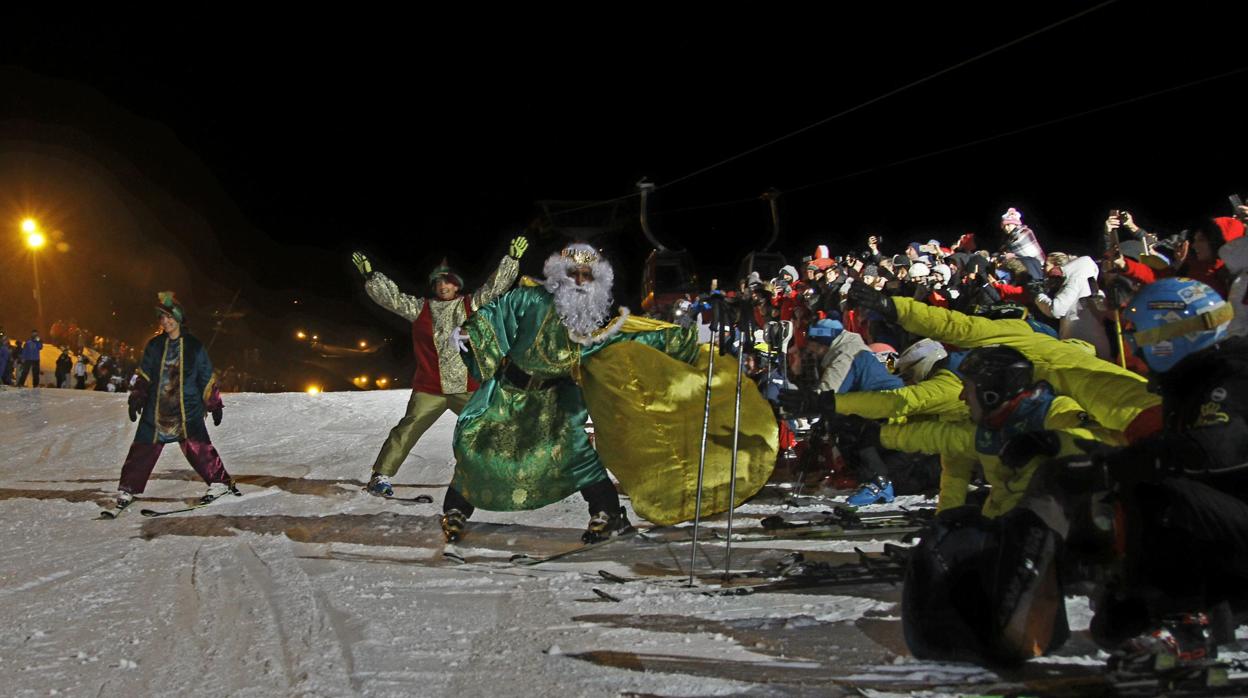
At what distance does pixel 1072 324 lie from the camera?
28.6 feet

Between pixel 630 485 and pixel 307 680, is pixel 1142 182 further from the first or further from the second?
pixel 307 680

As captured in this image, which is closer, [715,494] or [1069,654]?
[1069,654]

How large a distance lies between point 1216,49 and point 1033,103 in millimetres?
2672

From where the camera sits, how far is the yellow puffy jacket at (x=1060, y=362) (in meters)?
Answer: 4.60

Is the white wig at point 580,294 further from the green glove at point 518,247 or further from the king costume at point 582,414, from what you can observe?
the green glove at point 518,247

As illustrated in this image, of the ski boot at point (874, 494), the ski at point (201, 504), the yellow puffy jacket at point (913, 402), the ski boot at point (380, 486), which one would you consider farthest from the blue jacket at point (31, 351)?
the yellow puffy jacket at point (913, 402)

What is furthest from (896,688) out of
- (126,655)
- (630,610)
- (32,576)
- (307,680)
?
(32,576)

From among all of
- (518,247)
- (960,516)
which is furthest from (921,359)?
(960,516)

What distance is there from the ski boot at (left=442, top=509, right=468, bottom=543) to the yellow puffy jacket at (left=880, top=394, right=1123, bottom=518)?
3239 millimetres

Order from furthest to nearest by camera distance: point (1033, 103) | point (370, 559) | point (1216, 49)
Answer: point (1033, 103), point (1216, 49), point (370, 559)

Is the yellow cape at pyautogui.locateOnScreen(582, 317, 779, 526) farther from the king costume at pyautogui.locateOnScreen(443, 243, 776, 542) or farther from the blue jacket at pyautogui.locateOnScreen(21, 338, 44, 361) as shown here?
the blue jacket at pyautogui.locateOnScreen(21, 338, 44, 361)

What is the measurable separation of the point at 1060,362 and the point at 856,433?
401cm

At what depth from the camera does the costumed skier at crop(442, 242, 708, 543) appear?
23.9 ft

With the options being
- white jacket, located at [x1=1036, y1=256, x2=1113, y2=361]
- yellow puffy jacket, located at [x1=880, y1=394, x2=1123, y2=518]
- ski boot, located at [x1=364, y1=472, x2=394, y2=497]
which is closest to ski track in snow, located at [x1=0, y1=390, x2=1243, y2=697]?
ski boot, located at [x1=364, y1=472, x2=394, y2=497]
